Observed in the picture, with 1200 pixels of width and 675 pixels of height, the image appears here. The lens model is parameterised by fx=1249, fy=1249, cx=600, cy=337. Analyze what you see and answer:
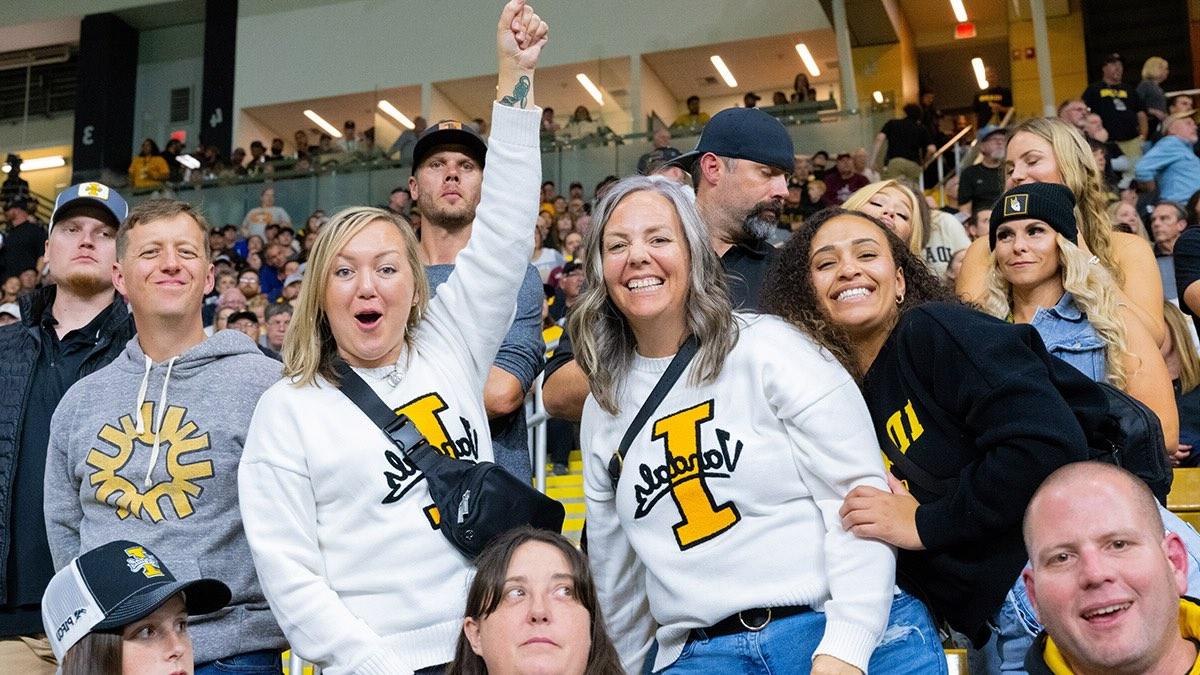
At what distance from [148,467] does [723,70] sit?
62.9 feet

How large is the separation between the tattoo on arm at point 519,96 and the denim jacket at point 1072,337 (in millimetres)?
1561

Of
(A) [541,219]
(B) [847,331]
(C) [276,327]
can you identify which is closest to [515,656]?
(B) [847,331]

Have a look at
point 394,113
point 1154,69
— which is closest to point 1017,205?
point 1154,69

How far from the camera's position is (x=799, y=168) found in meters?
13.0

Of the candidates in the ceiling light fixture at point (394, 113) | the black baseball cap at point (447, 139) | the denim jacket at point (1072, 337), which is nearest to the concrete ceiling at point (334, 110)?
the ceiling light fixture at point (394, 113)

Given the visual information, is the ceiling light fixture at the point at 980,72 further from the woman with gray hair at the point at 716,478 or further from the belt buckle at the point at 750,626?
the belt buckle at the point at 750,626

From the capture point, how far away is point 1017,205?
3.66 metres

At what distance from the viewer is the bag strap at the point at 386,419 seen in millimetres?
2679

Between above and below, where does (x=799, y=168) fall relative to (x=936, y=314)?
above

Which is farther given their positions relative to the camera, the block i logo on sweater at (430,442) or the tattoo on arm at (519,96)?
the tattoo on arm at (519,96)

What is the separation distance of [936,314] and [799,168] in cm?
1072

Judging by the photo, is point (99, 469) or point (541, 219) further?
point (541, 219)

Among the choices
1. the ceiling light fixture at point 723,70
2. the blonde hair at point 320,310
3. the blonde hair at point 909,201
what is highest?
the ceiling light fixture at point 723,70

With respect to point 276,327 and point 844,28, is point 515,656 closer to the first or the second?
point 276,327
